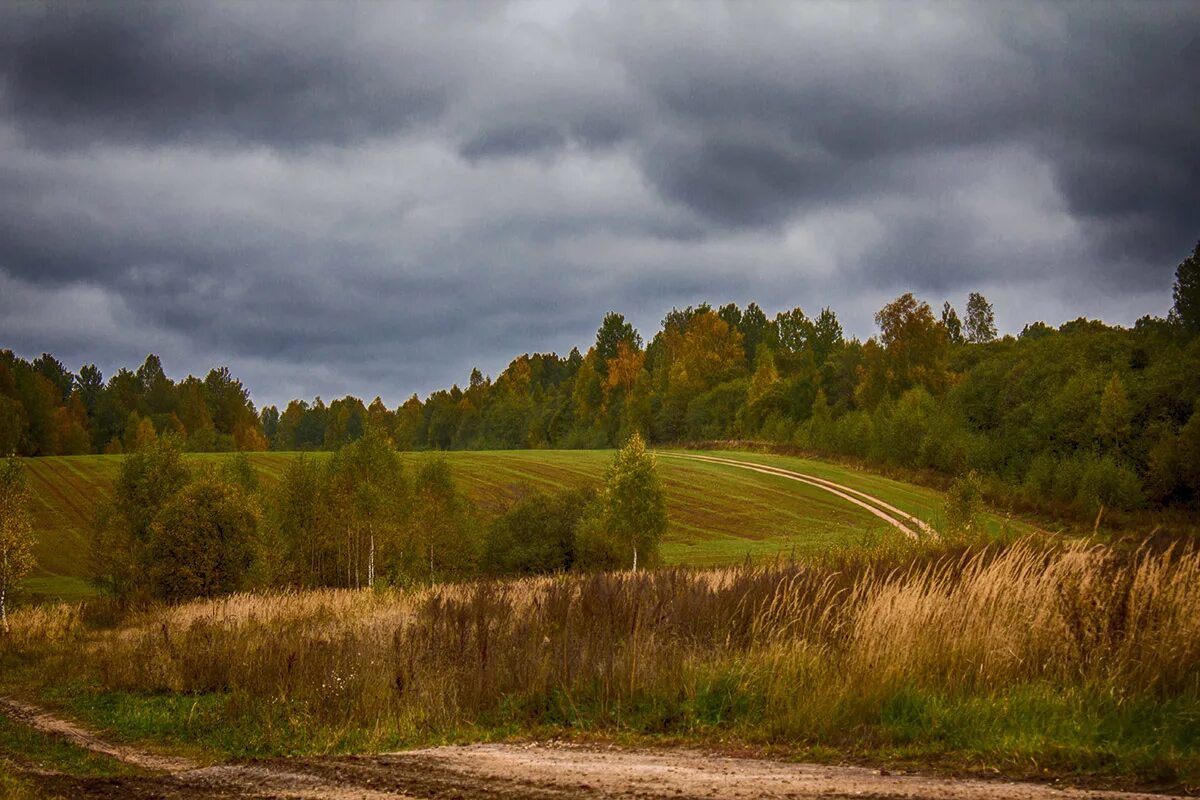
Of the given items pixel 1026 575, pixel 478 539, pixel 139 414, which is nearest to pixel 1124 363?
pixel 478 539

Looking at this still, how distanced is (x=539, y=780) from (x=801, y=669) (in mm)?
3815

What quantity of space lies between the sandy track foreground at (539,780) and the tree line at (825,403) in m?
40.4

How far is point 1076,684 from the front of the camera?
9195 mm

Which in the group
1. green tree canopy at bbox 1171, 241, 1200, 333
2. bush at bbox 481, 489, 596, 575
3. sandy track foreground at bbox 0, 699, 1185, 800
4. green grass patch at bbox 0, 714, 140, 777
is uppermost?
green tree canopy at bbox 1171, 241, 1200, 333

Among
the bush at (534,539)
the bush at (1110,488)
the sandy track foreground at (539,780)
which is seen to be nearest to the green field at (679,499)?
the bush at (1110,488)

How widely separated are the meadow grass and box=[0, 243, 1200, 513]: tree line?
36698 millimetres

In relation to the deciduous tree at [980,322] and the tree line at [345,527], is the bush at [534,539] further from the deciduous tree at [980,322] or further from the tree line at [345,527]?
the deciduous tree at [980,322]

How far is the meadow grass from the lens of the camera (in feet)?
28.0

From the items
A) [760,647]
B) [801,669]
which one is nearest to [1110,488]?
[760,647]

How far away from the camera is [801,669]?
33.3 ft

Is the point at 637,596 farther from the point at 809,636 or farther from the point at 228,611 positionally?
the point at 228,611

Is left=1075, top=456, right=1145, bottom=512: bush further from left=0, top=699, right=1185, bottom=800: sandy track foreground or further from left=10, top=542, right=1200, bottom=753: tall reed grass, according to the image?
left=0, top=699, right=1185, bottom=800: sandy track foreground

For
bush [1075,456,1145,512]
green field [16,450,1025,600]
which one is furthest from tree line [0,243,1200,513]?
green field [16,450,1025,600]

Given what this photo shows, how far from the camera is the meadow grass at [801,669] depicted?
8.53m
